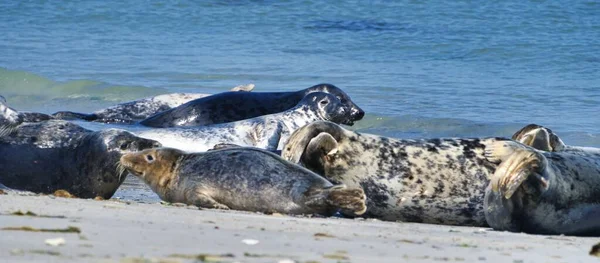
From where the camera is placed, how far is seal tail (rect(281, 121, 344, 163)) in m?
6.03

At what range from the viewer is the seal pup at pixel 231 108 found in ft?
35.3

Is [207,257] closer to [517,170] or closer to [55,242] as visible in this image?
[55,242]

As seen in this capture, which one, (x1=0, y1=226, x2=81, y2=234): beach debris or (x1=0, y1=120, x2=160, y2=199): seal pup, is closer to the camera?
(x1=0, y1=226, x2=81, y2=234): beach debris

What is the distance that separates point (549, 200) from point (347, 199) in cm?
92

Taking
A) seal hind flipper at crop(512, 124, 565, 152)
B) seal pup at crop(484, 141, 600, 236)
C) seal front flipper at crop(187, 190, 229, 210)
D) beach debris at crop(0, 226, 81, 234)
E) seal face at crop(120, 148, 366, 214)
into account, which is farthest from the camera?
seal hind flipper at crop(512, 124, 565, 152)

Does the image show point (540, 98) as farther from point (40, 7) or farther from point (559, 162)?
point (40, 7)

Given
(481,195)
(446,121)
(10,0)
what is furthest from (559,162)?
(10,0)

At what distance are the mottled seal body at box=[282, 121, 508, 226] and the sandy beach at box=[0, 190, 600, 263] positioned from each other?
97 centimetres

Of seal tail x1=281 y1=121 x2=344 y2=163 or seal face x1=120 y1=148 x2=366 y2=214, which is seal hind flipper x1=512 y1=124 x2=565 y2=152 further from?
seal face x1=120 y1=148 x2=366 y2=214

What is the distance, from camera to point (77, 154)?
23.1 ft

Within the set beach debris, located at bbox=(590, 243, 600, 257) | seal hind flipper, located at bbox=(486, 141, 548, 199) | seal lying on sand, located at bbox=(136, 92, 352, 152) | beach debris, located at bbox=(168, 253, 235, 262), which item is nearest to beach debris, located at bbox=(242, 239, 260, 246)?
beach debris, located at bbox=(168, 253, 235, 262)

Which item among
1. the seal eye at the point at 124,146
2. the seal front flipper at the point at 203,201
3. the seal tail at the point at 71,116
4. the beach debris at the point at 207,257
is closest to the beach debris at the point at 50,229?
the beach debris at the point at 207,257

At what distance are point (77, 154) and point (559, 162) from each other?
9.69 ft

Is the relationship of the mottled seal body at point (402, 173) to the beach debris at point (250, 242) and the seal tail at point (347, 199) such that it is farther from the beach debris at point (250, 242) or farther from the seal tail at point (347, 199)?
the beach debris at point (250, 242)
